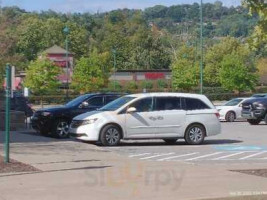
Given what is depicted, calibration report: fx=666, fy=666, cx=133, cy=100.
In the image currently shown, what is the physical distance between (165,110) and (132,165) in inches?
266

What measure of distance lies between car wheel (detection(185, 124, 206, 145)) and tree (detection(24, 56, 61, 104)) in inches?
1952

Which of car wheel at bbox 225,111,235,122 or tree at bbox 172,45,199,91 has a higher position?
tree at bbox 172,45,199,91

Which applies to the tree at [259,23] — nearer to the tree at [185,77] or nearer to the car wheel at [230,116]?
the car wheel at [230,116]

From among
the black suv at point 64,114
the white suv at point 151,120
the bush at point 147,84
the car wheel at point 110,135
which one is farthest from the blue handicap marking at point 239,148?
the bush at point 147,84

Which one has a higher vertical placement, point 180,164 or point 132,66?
point 132,66

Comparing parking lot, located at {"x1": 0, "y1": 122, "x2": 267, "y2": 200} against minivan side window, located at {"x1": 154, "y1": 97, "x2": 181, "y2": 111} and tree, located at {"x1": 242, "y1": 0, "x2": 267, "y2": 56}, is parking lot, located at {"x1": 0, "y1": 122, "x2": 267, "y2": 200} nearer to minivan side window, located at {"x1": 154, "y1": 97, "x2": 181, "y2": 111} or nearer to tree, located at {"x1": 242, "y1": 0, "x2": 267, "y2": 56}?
minivan side window, located at {"x1": 154, "y1": 97, "x2": 181, "y2": 111}

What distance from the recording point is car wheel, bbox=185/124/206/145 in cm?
2191

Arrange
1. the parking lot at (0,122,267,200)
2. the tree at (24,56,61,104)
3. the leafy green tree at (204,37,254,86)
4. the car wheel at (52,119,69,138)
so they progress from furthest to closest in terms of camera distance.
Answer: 1. the leafy green tree at (204,37,254,86)
2. the tree at (24,56,61,104)
3. the car wheel at (52,119,69,138)
4. the parking lot at (0,122,267,200)

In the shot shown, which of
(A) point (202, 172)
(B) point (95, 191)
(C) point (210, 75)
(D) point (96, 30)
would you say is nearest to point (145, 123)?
(A) point (202, 172)

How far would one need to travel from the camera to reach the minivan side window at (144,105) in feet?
69.8

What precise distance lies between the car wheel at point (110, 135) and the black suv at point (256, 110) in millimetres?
14311

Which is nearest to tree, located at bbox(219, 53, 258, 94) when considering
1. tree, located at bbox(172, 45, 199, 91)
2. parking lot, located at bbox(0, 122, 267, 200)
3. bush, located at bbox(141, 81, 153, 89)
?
tree, located at bbox(172, 45, 199, 91)

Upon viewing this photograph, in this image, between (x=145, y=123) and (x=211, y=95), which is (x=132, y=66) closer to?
(x=211, y=95)

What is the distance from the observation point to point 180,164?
50.4 feet
